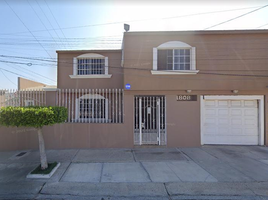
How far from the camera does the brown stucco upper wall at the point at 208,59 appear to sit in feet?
20.4

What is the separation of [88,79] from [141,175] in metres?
6.83

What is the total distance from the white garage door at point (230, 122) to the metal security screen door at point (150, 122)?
195 centimetres

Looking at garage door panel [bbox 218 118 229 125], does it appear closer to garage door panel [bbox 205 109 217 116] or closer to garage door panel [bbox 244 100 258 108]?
garage door panel [bbox 205 109 217 116]

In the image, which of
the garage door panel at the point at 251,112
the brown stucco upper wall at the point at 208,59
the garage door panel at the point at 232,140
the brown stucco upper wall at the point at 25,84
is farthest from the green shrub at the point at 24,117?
the garage door panel at the point at 251,112

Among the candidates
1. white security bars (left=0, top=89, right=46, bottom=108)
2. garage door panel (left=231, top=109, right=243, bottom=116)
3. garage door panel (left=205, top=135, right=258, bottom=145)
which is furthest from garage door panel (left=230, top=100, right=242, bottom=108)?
white security bars (left=0, top=89, right=46, bottom=108)

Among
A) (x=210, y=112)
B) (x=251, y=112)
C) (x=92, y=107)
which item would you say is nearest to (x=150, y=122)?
(x=92, y=107)

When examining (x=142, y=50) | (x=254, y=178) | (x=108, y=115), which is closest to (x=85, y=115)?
(x=108, y=115)

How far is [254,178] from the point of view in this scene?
3707 millimetres

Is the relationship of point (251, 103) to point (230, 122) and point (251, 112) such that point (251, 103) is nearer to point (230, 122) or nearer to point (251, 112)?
point (251, 112)

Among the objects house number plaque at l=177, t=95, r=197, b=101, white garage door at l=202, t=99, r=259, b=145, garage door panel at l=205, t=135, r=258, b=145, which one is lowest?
garage door panel at l=205, t=135, r=258, b=145

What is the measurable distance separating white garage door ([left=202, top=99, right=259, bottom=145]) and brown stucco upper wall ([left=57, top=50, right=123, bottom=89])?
5238mm

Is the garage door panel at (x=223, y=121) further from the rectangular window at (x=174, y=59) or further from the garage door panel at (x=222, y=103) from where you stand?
the rectangular window at (x=174, y=59)

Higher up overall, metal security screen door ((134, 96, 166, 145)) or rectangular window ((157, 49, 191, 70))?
Result: rectangular window ((157, 49, 191, 70))

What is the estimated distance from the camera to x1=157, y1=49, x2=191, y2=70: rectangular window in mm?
6512
